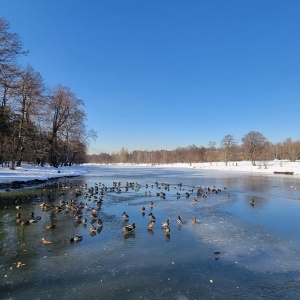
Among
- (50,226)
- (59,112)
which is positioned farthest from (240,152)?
(50,226)

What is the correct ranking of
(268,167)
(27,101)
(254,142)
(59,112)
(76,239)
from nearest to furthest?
(76,239) → (27,101) → (59,112) → (268,167) → (254,142)

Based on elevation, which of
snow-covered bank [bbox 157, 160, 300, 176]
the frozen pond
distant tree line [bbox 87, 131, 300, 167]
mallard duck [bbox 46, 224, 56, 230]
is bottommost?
the frozen pond

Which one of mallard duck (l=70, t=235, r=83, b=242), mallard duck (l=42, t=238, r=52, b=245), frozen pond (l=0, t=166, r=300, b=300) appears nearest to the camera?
frozen pond (l=0, t=166, r=300, b=300)

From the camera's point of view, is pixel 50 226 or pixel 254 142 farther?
pixel 254 142

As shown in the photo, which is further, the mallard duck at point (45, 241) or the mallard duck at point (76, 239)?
the mallard duck at point (76, 239)

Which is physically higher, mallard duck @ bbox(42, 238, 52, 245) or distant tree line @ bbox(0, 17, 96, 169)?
distant tree line @ bbox(0, 17, 96, 169)

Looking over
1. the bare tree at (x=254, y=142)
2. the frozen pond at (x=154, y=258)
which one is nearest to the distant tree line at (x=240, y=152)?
the bare tree at (x=254, y=142)

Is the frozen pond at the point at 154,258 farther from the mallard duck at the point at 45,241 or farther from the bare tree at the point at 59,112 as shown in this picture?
the bare tree at the point at 59,112

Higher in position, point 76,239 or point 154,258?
point 76,239

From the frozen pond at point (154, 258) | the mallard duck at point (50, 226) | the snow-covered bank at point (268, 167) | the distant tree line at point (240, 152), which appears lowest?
the frozen pond at point (154, 258)

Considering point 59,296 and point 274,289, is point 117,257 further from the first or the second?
point 274,289

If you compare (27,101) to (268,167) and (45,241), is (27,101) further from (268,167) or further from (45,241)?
(268,167)

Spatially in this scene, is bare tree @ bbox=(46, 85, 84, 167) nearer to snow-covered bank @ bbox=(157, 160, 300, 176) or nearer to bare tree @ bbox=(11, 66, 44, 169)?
bare tree @ bbox=(11, 66, 44, 169)

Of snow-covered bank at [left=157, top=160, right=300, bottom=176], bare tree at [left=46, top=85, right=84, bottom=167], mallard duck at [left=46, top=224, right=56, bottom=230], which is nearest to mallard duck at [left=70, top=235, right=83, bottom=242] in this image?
mallard duck at [left=46, top=224, right=56, bottom=230]
